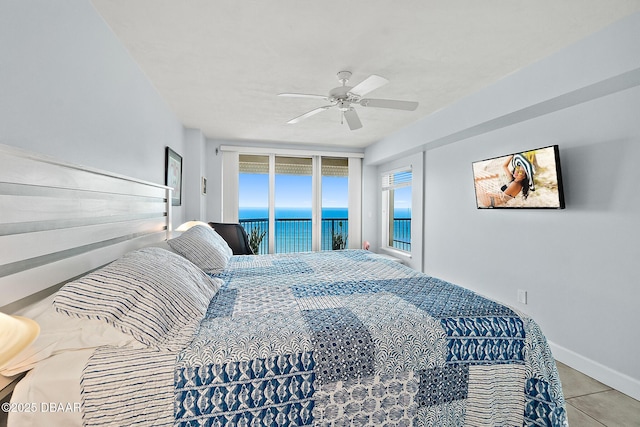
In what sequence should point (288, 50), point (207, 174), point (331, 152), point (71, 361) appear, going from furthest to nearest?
point (331, 152) → point (207, 174) → point (288, 50) → point (71, 361)

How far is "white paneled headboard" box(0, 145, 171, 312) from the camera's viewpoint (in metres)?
1.07

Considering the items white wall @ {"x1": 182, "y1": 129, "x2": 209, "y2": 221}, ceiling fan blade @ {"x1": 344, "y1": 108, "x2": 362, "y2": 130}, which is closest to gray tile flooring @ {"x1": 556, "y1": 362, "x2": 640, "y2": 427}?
ceiling fan blade @ {"x1": 344, "y1": 108, "x2": 362, "y2": 130}

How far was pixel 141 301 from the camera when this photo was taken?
121 cm

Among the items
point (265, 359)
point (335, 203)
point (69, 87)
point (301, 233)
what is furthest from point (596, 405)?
point (301, 233)

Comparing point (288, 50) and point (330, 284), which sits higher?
point (288, 50)

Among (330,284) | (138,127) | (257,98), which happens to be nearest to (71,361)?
(330,284)

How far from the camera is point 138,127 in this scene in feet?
8.02

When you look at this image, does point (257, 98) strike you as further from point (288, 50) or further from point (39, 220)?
point (39, 220)

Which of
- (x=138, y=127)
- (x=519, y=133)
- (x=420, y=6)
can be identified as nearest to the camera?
(x=420, y=6)

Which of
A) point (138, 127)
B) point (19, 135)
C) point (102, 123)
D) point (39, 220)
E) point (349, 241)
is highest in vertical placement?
point (138, 127)

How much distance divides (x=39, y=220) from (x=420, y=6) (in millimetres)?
2207

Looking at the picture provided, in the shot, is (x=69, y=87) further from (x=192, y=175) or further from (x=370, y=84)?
(x=192, y=175)

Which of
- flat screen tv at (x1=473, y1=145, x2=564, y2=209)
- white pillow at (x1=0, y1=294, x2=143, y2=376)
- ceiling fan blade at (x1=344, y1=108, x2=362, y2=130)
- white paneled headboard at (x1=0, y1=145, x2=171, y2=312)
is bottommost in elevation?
white pillow at (x1=0, y1=294, x2=143, y2=376)

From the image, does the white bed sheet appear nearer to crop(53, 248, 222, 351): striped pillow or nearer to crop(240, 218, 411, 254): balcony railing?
crop(53, 248, 222, 351): striped pillow
